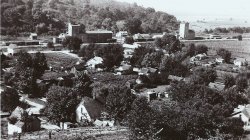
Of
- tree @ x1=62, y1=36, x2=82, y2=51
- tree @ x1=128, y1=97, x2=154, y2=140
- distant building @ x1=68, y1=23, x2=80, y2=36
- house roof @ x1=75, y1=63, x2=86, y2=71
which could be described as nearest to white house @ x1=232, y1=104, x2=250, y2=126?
tree @ x1=128, y1=97, x2=154, y2=140

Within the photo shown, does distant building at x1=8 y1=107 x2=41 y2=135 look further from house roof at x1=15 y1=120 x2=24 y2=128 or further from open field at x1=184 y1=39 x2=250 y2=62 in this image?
open field at x1=184 y1=39 x2=250 y2=62

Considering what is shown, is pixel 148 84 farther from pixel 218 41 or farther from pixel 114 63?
pixel 218 41

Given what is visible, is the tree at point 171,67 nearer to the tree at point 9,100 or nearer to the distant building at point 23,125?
the tree at point 9,100

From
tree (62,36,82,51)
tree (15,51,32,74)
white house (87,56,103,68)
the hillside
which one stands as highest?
the hillside

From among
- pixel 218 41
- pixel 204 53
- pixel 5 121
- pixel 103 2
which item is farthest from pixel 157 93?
pixel 103 2

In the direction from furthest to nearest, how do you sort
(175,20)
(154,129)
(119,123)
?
(175,20)
(119,123)
(154,129)

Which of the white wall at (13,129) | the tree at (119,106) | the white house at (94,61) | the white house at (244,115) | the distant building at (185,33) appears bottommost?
the white house at (244,115)

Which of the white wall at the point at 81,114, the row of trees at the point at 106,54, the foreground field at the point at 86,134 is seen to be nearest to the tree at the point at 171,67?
the row of trees at the point at 106,54
